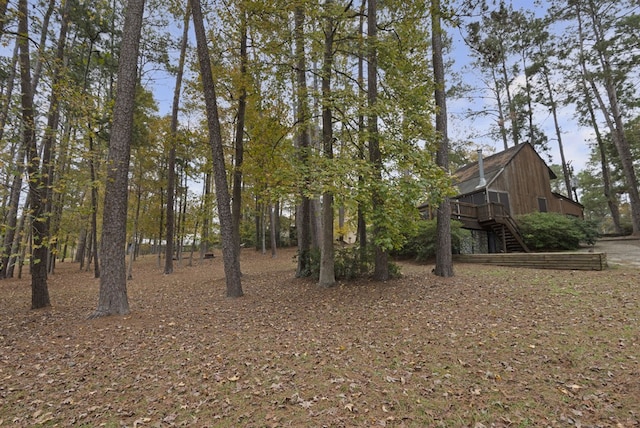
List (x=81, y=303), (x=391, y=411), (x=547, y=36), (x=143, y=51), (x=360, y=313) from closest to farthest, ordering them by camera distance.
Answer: (x=391, y=411) → (x=360, y=313) → (x=81, y=303) → (x=143, y=51) → (x=547, y=36)

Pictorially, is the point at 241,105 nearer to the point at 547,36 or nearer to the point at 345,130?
the point at 345,130

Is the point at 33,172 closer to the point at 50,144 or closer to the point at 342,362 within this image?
the point at 50,144

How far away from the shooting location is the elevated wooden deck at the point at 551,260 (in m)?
8.92

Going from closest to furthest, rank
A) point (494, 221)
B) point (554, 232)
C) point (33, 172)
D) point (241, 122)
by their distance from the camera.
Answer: point (33, 172) → point (241, 122) → point (554, 232) → point (494, 221)

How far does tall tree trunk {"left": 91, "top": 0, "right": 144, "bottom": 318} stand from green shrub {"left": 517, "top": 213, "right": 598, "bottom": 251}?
53.5ft

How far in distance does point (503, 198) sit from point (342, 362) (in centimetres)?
1808

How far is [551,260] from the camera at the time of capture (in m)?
9.81

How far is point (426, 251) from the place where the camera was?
12750mm

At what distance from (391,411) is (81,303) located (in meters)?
8.31

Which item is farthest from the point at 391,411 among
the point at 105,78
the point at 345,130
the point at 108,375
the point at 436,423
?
the point at 105,78

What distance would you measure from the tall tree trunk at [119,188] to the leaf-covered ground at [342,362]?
52 cm

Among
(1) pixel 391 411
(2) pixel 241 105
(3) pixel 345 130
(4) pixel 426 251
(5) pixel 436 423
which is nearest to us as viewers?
(5) pixel 436 423

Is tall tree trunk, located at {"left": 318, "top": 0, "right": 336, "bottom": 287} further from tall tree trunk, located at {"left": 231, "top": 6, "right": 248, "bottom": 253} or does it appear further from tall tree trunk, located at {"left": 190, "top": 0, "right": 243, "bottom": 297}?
tall tree trunk, located at {"left": 231, "top": 6, "right": 248, "bottom": 253}

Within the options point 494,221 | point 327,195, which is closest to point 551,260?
point 494,221
